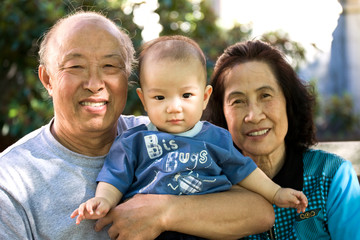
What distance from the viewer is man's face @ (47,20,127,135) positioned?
7.57 ft

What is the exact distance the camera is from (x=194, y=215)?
2.19 metres

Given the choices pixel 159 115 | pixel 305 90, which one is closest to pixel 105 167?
pixel 159 115

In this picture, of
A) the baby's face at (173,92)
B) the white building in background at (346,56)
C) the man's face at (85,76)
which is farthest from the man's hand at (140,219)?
the white building in background at (346,56)

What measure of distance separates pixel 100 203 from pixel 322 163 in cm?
132

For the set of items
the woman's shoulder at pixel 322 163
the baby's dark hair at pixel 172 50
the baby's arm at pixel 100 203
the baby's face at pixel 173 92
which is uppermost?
the baby's dark hair at pixel 172 50

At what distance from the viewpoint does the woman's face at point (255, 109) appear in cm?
268

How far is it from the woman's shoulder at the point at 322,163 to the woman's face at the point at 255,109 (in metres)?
0.20

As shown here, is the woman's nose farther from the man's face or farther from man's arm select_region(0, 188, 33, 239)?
man's arm select_region(0, 188, 33, 239)

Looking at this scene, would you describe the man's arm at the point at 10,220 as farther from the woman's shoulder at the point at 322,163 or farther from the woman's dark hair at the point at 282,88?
the woman's shoulder at the point at 322,163

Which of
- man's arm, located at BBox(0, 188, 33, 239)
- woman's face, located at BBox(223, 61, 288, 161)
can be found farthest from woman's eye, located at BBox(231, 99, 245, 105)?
man's arm, located at BBox(0, 188, 33, 239)

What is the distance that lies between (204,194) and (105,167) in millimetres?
494

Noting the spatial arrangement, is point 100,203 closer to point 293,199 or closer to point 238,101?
point 293,199

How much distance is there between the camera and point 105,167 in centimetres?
225

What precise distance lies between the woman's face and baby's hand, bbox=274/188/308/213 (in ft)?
1.70
